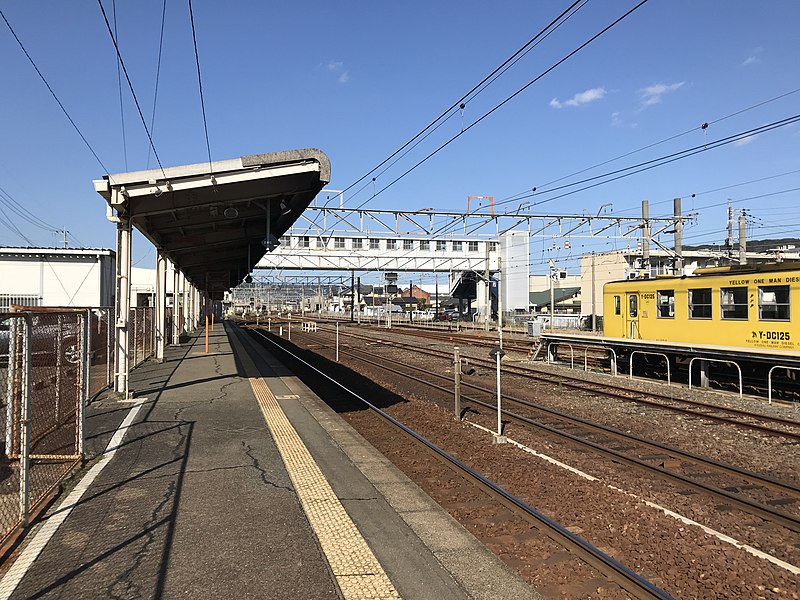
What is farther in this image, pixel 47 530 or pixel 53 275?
pixel 53 275

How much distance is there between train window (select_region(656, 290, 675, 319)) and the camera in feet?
58.6

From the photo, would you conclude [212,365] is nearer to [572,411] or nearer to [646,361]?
[572,411]

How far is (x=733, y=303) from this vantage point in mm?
15578

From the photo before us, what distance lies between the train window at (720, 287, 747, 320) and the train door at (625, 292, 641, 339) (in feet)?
12.5

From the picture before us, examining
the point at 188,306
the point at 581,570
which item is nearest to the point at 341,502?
the point at 581,570

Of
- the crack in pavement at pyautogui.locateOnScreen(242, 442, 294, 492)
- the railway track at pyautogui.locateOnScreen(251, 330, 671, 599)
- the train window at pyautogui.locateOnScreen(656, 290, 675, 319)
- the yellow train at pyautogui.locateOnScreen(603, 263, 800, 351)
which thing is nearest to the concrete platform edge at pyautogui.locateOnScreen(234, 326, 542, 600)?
the railway track at pyautogui.locateOnScreen(251, 330, 671, 599)

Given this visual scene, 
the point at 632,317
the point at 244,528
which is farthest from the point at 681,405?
the point at 244,528

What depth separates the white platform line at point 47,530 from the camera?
430 cm

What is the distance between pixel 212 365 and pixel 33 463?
42.3 ft

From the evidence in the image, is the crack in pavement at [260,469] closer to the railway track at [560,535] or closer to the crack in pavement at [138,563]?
the crack in pavement at [138,563]

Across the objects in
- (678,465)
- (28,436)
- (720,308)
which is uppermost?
(720,308)

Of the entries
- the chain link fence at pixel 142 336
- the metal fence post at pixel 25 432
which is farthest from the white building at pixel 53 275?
the metal fence post at pixel 25 432

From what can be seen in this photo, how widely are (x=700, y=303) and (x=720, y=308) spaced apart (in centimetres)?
82

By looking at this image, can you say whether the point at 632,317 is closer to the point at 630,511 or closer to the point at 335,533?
the point at 630,511
